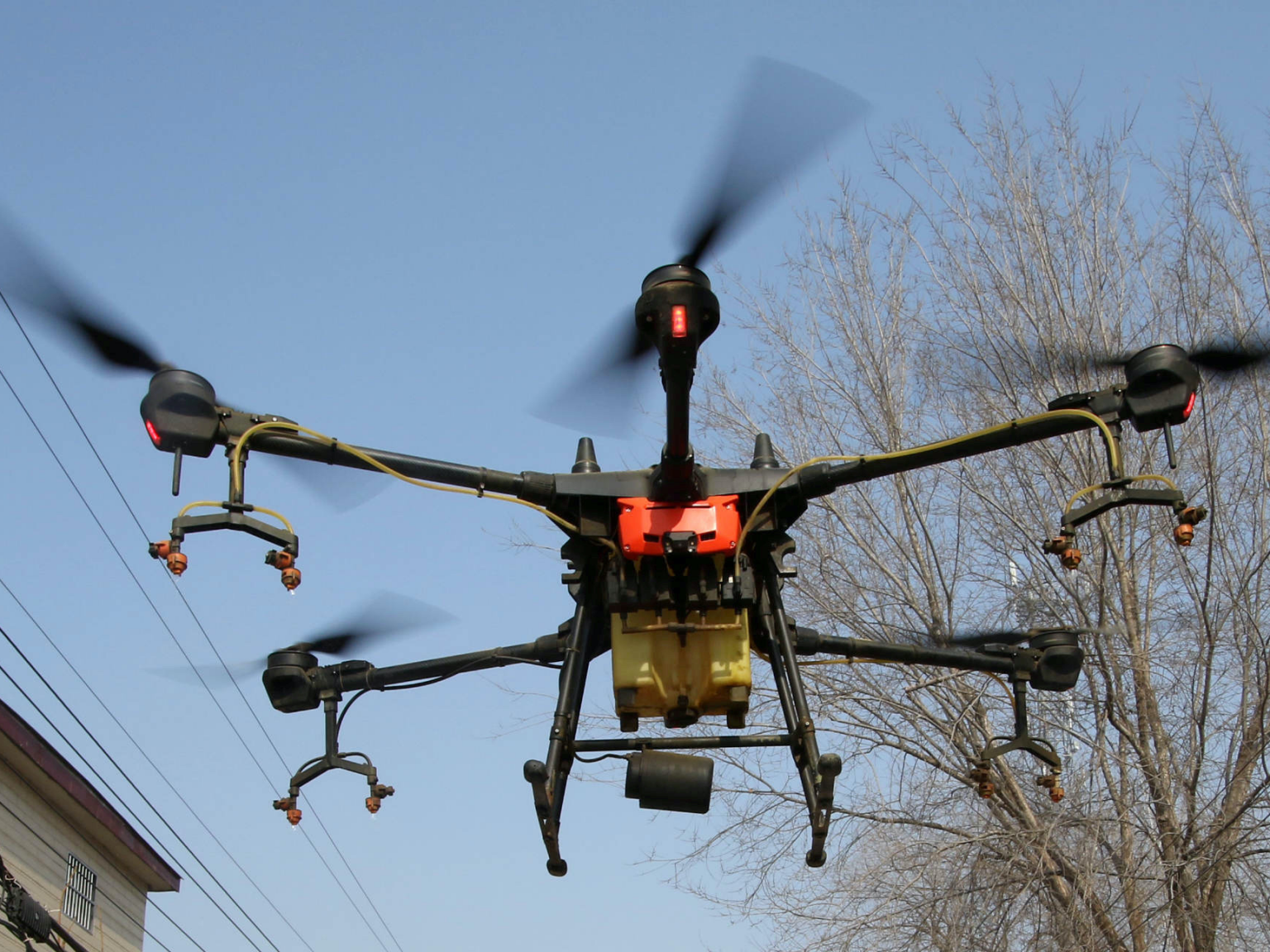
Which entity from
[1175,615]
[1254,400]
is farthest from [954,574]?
[1254,400]

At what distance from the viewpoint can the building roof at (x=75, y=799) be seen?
1338 centimetres

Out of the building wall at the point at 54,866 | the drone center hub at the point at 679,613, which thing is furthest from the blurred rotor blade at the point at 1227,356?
the building wall at the point at 54,866

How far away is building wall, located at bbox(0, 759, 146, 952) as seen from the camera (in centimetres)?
1346

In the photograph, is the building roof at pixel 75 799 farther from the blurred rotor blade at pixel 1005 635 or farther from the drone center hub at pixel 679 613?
the blurred rotor blade at pixel 1005 635

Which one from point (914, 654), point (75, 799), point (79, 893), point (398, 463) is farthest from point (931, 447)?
point (79, 893)

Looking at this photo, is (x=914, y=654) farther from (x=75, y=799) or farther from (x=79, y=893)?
(x=79, y=893)

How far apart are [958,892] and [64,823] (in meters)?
8.88

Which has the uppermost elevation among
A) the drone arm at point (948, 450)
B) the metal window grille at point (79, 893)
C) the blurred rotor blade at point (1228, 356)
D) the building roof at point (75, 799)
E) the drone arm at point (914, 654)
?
the building roof at point (75, 799)

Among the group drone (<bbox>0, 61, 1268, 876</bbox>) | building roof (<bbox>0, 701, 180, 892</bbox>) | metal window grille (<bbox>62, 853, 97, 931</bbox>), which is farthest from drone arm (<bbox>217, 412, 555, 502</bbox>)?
metal window grille (<bbox>62, 853, 97, 931</bbox>)

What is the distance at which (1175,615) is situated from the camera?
1316cm

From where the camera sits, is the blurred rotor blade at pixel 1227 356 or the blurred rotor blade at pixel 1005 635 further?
the blurred rotor blade at pixel 1005 635

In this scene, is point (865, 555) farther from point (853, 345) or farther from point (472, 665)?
point (472, 665)

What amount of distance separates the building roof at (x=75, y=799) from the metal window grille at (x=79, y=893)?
352 mm

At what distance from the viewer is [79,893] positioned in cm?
1512
